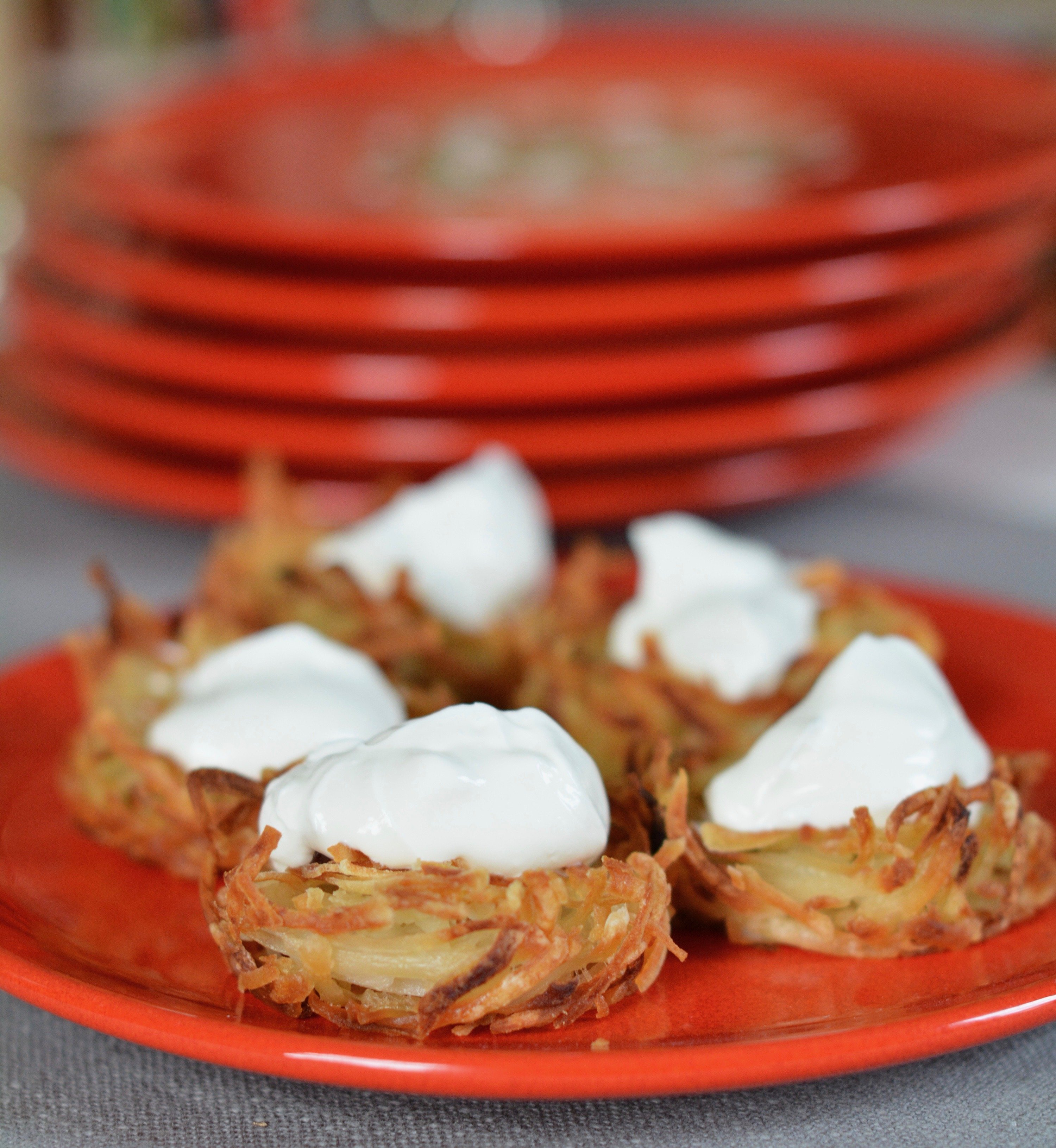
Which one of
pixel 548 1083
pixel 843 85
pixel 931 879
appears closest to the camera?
pixel 548 1083

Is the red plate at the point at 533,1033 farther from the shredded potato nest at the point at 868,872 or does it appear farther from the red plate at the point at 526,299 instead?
the red plate at the point at 526,299

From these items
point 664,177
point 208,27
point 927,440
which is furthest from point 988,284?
point 208,27

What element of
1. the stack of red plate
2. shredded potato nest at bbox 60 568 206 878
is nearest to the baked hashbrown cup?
shredded potato nest at bbox 60 568 206 878

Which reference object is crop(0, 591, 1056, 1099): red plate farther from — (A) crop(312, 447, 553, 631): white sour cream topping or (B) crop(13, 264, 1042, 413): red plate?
(B) crop(13, 264, 1042, 413): red plate

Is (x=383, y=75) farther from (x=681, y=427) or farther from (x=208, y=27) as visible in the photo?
(x=208, y=27)

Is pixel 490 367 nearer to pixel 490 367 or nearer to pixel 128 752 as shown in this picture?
pixel 490 367

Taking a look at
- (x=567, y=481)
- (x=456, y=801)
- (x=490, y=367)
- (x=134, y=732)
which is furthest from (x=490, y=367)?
(x=456, y=801)

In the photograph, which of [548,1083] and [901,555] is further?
[901,555]
